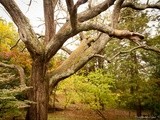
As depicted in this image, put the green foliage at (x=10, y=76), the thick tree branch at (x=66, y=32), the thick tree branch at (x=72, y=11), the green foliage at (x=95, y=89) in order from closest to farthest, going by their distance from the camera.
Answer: the thick tree branch at (x=72, y=11) → the green foliage at (x=10, y=76) → the thick tree branch at (x=66, y=32) → the green foliage at (x=95, y=89)

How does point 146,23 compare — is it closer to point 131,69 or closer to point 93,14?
point 131,69

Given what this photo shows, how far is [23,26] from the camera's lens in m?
7.43

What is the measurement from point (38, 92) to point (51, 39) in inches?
58.6

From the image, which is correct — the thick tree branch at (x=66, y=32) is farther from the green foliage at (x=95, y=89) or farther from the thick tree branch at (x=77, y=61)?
the green foliage at (x=95, y=89)

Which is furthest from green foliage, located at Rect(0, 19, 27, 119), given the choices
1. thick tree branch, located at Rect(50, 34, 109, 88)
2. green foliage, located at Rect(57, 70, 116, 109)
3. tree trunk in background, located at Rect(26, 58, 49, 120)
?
green foliage, located at Rect(57, 70, 116, 109)

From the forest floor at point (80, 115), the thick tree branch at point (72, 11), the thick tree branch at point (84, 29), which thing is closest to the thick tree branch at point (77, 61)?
the thick tree branch at point (84, 29)

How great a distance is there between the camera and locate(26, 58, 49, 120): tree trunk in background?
25.5 feet

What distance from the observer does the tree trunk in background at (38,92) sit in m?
7.76

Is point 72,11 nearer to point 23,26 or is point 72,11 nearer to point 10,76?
point 23,26

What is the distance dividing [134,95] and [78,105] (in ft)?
37.0

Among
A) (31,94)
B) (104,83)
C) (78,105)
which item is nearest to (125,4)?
(31,94)

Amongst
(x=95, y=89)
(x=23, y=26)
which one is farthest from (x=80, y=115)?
(x=23, y=26)

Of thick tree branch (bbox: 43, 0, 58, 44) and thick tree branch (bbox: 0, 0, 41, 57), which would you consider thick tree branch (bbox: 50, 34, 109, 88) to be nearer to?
thick tree branch (bbox: 43, 0, 58, 44)

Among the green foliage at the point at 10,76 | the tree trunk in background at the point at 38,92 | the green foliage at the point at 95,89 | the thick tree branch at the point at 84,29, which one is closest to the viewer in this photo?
the thick tree branch at the point at 84,29
